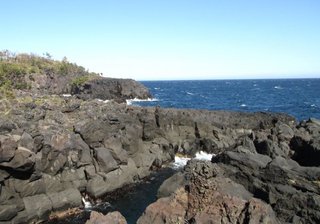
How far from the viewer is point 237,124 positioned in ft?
209

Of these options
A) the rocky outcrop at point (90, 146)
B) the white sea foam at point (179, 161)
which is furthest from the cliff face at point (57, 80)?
the white sea foam at point (179, 161)

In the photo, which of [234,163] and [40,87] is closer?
[234,163]

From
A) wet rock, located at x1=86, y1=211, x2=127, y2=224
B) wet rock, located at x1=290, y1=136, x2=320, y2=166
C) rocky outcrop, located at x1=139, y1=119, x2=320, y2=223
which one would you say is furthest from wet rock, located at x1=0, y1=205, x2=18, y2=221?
wet rock, located at x1=290, y1=136, x2=320, y2=166

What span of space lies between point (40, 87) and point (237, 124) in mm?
63221

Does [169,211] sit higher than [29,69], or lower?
lower

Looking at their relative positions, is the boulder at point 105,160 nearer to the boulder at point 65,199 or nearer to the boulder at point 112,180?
the boulder at point 112,180

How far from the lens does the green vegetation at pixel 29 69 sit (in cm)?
9738

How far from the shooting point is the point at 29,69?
4210 inches

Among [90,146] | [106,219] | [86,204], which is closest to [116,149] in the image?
[90,146]

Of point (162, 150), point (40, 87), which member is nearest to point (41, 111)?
point (162, 150)

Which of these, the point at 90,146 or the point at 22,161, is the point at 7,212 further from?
the point at 90,146

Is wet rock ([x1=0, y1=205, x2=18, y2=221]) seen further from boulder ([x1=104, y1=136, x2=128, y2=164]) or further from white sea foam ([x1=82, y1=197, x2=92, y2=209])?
boulder ([x1=104, y1=136, x2=128, y2=164])

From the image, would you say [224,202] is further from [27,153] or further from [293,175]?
[27,153]

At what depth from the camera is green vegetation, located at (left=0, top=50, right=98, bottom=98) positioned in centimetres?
9738
